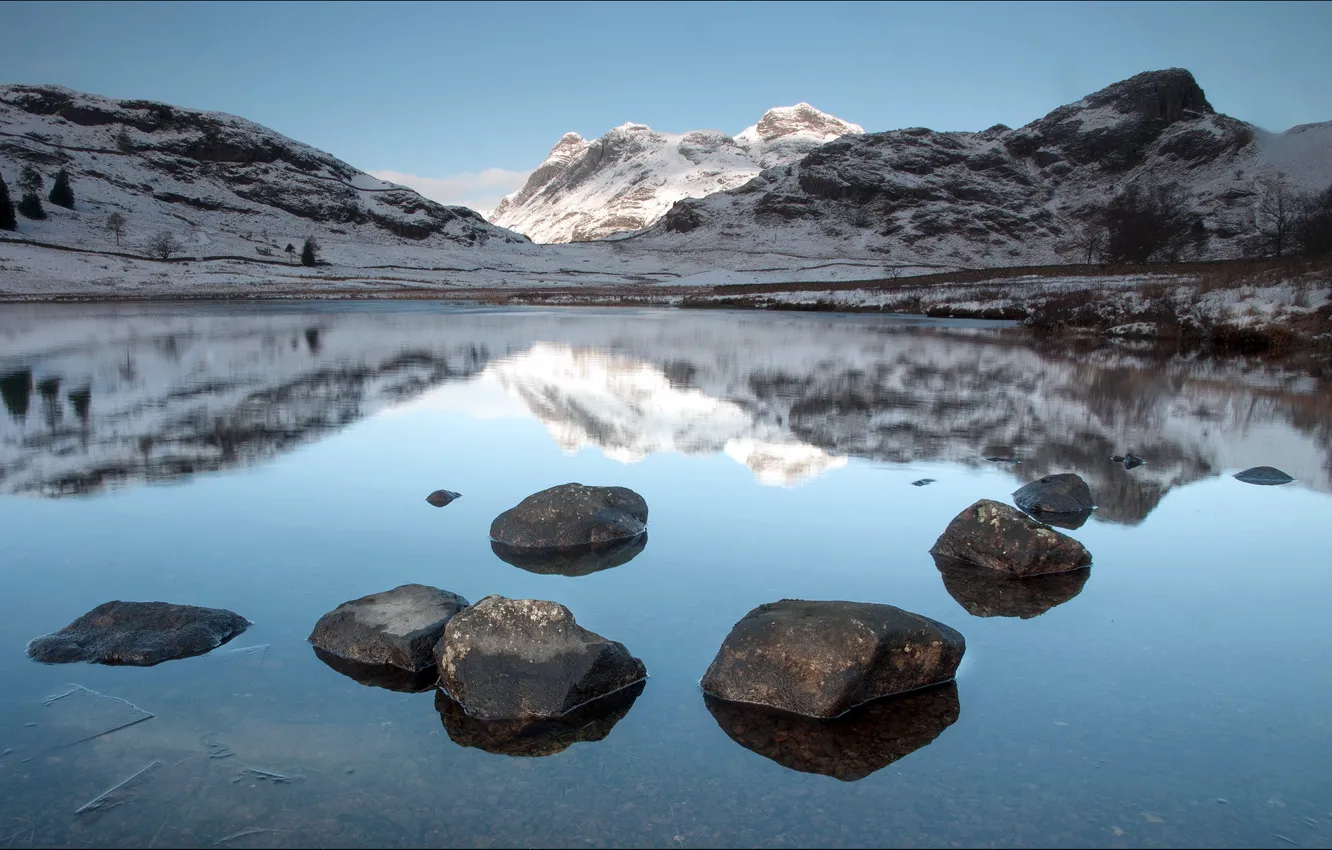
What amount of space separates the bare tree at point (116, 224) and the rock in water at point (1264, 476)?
99980 millimetres

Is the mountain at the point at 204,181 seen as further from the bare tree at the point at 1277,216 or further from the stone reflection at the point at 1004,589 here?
the stone reflection at the point at 1004,589

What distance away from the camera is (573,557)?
7172mm

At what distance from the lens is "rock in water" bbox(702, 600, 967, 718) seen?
187 inches

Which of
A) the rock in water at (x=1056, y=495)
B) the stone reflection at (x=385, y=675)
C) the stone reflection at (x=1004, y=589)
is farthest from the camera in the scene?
the rock in water at (x=1056, y=495)

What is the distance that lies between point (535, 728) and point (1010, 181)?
160519mm

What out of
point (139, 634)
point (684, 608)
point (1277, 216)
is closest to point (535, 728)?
point (684, 608)

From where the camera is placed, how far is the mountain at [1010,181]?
12512 centimetres

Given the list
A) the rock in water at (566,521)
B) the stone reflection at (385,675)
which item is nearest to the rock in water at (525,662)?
the stone reflection at (385,675)

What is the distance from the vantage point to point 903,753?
4.35m

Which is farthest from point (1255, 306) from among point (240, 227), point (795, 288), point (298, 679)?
point (240, 227)

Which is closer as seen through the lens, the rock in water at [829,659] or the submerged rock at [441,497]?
the rock in water at [829,659]

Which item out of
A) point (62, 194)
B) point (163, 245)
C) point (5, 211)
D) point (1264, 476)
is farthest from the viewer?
point (62, 194)

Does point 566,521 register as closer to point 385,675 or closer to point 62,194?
point 385,675

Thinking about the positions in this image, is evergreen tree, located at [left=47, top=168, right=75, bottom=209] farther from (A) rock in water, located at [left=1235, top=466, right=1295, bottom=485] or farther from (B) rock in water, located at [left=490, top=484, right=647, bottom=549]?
(A) rock in water, located at [left=1235, top=466, right=1295, bottom=485]
